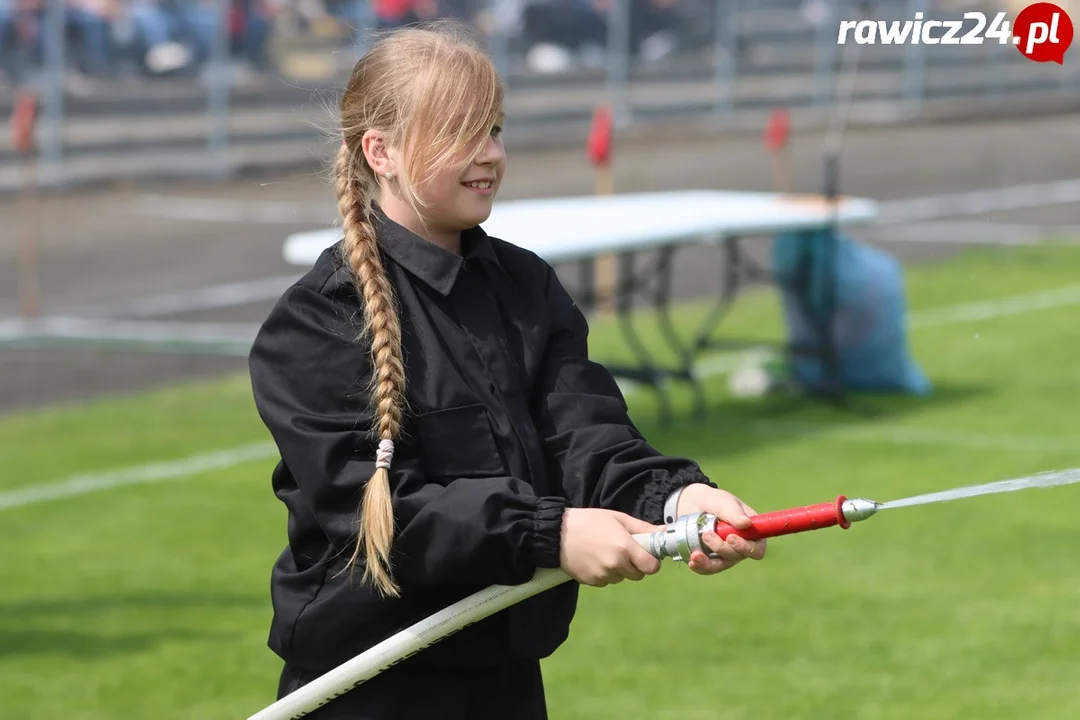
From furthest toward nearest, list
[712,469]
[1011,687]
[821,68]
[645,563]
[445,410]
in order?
[821,68]
[712,469]
[1011,687]
[445,410]
[645,563]

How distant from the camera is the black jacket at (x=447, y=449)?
9.34 feet

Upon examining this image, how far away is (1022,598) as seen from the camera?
247 inches

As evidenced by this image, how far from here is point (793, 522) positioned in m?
2.64

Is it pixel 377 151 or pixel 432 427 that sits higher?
pixel 377 151

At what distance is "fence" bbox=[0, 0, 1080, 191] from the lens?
19.3 meters

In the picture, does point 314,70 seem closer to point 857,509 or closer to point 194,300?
point 194,300

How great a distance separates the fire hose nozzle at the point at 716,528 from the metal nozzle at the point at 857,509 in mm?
23

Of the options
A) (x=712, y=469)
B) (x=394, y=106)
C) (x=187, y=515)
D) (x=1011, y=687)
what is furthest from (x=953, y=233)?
(x=394, y=106)

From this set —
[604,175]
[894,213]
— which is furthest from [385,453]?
[894,213]

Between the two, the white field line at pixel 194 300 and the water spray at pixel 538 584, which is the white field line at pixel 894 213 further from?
the water spray at pixel 538 584

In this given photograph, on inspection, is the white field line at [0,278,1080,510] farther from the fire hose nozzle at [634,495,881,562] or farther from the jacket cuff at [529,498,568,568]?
the fire hose nozzle at [634,495,881,562]

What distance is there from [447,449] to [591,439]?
26 cm

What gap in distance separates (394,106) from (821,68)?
72.1 feet

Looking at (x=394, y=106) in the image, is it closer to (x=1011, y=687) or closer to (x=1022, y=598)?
(x=1011, y=687)
